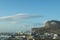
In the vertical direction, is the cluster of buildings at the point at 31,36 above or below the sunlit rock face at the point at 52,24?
below

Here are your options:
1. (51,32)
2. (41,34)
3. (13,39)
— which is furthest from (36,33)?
(13,39)

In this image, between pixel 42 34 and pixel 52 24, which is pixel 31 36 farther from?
pixel 52 24

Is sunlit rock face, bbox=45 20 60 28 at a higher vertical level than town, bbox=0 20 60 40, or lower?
higher

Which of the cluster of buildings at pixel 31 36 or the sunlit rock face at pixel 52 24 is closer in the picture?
the cluster of buildings at pixel 31 36

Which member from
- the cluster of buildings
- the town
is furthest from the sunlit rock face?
the cluster of buildings

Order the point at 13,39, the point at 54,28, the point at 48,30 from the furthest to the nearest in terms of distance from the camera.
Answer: the point at 48,30, the point at 54,28, the point at 13,39

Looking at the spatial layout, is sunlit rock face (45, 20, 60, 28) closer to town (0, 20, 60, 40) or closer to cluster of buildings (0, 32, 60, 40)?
town (0, 20, 60, 40)

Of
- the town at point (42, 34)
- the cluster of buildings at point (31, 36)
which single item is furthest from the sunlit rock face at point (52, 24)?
the cluster of buildings at point (31, 36)

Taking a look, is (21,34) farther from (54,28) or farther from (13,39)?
(54,28)

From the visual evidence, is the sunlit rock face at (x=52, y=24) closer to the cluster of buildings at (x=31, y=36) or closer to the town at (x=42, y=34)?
the town at (x=42, y=34)

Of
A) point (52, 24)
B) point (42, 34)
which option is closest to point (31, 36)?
point (42, 34)

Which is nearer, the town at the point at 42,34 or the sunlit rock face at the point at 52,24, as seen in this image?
the town at the point at 42,34
